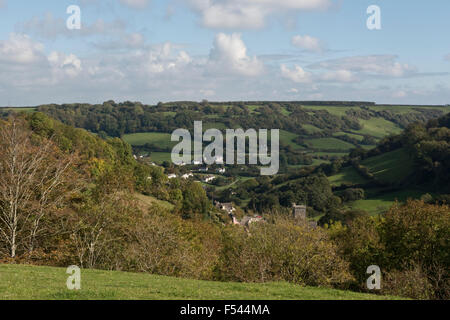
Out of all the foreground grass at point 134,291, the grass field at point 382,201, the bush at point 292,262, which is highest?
the foreground grass at point 134,291

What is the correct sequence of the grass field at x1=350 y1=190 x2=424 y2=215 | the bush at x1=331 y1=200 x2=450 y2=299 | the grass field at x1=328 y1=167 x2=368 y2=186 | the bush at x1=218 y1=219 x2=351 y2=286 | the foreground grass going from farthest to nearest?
the grass field at x1=328 y1=167 x2=368 y2=186 < the grass field at x1=350 y1=190 x2=424 y2=215 < the bush at x1=218 y1=219 x2=351 y2=286 < the bush at x1=331 y1=200 x2=450 y2=299 < the foreground grass

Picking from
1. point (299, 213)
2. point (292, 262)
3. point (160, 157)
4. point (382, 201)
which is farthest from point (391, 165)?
point (292, 262)

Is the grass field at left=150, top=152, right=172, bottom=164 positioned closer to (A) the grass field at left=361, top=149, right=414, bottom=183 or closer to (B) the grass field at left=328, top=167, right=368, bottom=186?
(B) the grass field at left=328, top=167, right=368, bottom=186

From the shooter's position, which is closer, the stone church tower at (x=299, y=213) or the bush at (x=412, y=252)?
the bush at (x=412, y=252)

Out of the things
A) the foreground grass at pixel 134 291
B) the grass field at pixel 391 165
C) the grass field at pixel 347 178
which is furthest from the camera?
the grass field at pixel 347 178

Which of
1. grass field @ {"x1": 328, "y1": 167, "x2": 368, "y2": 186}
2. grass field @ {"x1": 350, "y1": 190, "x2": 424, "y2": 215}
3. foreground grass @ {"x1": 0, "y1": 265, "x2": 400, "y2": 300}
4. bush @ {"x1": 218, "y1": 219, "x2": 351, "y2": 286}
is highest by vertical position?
foreground grass @ {"x1": 0, "y1": 265, "x2": 400, "y2": 300}

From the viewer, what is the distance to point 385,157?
5605 inches

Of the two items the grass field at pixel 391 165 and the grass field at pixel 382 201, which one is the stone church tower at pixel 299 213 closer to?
the grass field at pixel 382 201

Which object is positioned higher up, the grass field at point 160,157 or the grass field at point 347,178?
the grass field at point 160,157

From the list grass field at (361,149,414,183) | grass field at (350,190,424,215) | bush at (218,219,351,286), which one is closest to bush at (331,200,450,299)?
bush at (218,219,351,286)

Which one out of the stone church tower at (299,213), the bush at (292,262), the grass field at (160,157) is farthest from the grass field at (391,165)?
the bush at (292,262)

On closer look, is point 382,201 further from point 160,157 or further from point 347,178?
point 160,157

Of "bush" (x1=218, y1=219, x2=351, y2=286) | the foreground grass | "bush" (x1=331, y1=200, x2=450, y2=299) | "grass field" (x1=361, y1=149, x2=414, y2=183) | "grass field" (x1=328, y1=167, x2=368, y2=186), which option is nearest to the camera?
the foreground grass

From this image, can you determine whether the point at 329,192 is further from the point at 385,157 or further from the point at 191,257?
the point at 191,257
